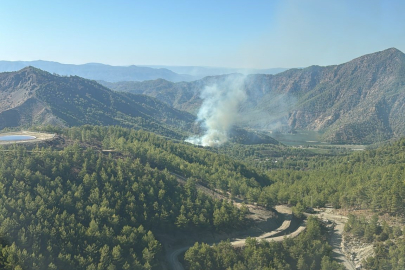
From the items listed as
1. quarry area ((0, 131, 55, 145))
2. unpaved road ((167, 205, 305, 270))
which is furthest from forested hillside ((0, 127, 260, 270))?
quarry area ((0, 131, 55, 145))

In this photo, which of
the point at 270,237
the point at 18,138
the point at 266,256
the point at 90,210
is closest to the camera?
the point at 266,256

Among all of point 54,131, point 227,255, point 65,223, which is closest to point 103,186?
point 65,223

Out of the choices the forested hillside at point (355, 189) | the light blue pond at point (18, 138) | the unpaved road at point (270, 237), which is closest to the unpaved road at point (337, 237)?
the forested hillside at point (355, 189)

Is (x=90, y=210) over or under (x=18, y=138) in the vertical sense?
under

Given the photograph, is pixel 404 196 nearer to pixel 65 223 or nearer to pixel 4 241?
pixel 65 223

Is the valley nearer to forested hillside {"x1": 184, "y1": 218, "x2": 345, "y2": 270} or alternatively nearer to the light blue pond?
forested hillside {"x1": 184, "y1": 218, "x2": 345, "y2": 270}

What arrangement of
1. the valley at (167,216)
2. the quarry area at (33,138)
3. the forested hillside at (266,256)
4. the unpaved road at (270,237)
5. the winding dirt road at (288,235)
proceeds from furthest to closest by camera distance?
the quarry area at (33,138)
the winding dirt road at (288,235)
the unpaved road at (270,237)
the forested hillside at (266,256)
the valley at (167,216)

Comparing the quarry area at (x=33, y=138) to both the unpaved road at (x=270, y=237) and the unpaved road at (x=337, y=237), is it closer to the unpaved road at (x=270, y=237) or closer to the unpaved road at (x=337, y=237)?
the unpaved road at (x=270, y=237)

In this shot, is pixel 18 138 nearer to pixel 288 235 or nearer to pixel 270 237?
pixel 270 237

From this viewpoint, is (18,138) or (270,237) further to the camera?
(18,138)

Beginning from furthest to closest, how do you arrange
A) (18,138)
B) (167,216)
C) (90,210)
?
(18,138), (167,216), (90,210)

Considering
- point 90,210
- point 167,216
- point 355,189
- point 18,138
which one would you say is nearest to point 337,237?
point 355,189

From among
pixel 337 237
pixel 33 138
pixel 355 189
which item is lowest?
pixel 337 237
